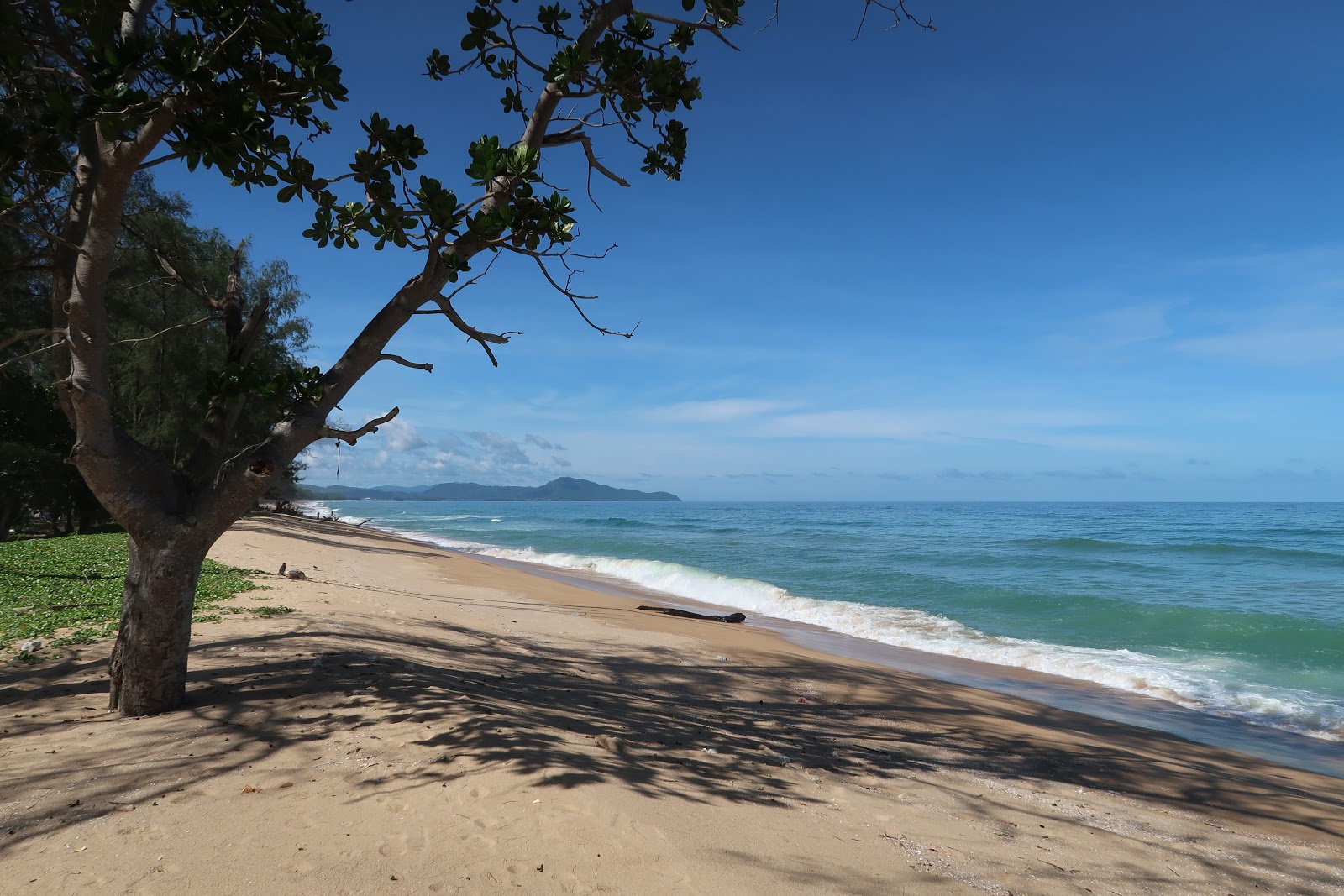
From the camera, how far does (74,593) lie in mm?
9008

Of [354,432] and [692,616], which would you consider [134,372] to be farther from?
[354,432]

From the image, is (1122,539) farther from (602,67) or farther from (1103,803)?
(602,67)

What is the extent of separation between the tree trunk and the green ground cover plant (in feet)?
2.64

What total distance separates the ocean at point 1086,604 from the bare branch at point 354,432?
906cm

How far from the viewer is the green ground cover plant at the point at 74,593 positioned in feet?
23.1

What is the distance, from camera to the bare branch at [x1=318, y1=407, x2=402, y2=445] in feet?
15.3

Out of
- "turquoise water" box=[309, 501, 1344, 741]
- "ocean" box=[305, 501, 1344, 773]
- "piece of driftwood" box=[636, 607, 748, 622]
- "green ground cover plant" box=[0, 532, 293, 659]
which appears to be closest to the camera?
"green ground cover plant" box=[0, 532, 293, 659]

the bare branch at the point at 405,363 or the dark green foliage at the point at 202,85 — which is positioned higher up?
the dark green foliage at the point at 202,85

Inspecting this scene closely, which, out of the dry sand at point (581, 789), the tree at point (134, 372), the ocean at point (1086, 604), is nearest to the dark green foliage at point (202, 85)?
the dry sand at point (581, 789)

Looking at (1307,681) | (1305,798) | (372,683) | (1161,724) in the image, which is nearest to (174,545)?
(372,683)

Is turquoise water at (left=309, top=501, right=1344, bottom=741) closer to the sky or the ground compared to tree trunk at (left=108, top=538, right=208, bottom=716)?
closer to the ground

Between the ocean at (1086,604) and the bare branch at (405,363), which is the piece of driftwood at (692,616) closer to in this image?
the ocean at (1086,604)

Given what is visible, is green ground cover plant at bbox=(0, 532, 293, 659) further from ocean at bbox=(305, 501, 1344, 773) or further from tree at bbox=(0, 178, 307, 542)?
ocean at bbox=(305, 501, 1344, 773)

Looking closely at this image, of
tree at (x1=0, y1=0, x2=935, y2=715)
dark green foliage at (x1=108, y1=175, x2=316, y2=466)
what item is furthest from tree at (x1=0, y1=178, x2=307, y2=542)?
tree at (x1=0, y1=0, x2=935, y2=715)
